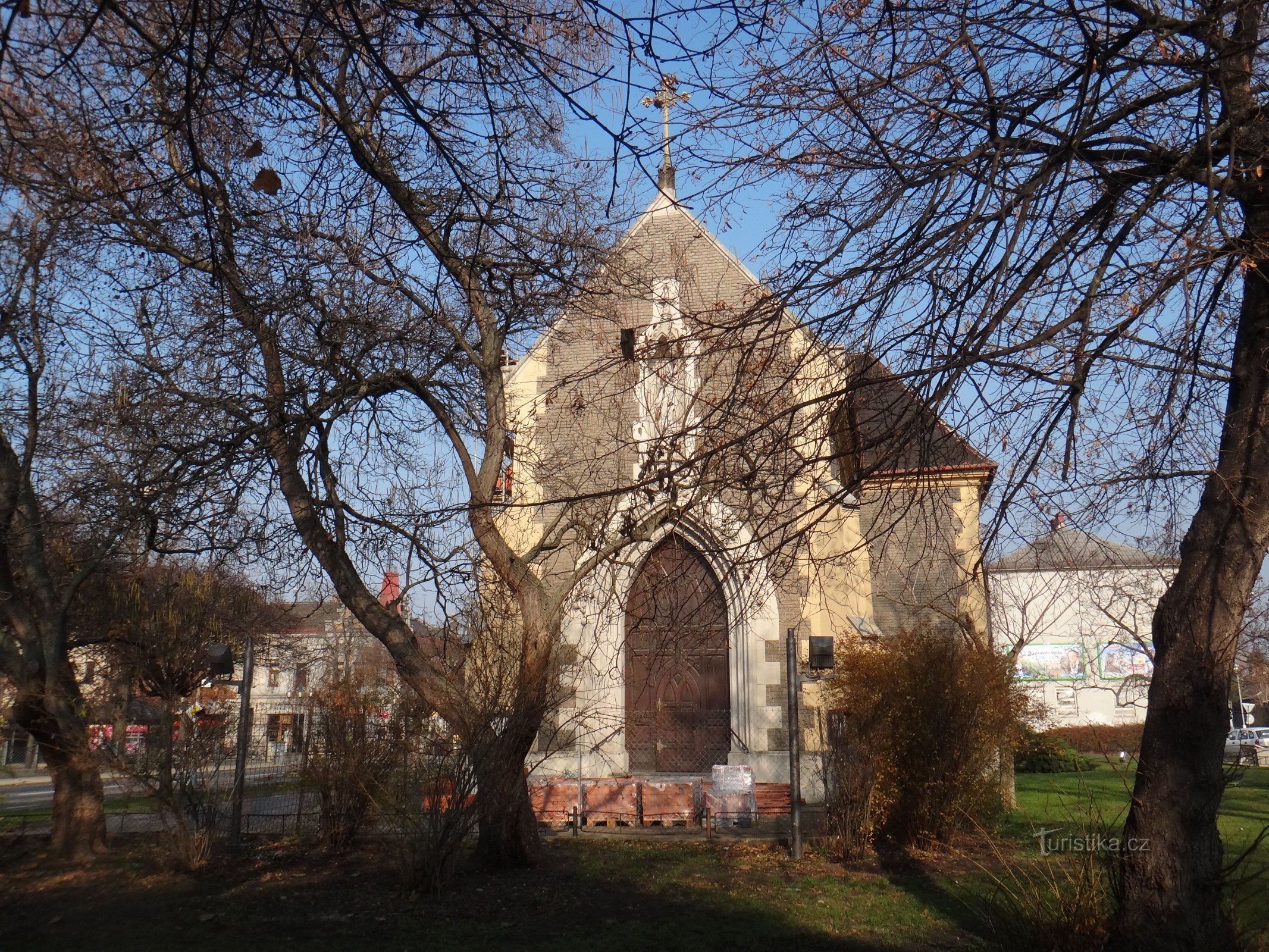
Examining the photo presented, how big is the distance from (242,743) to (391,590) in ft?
8.11

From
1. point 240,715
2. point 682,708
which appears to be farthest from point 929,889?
point 240,715

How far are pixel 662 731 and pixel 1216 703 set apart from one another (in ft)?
36.5

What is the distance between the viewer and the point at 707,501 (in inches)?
240

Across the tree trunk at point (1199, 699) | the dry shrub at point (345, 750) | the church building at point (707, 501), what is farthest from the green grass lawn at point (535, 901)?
the church building at point (707, 501)

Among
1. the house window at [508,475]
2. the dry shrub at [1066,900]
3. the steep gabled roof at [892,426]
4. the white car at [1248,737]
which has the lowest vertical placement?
the white car at [1248,737]

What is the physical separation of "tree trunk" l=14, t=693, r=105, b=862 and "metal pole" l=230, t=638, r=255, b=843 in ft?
4.39

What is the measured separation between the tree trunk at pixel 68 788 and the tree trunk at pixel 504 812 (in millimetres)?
4096

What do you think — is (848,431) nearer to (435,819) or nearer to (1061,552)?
(1061,552)

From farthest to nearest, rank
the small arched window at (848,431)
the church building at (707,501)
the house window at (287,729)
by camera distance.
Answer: the house window at (287,729) < the church building at (707,501) < the small arched window at (848,431)

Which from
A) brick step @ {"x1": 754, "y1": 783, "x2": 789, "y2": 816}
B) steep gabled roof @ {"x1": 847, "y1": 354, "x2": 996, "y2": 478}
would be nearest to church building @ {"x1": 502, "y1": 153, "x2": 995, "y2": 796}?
steep gabled roof @ {"x1": 847, "y1": 354, "x2": 996, "y2": 478}

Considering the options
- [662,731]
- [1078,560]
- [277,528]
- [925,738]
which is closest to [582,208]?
[277,528]

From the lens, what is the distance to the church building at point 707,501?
571cm

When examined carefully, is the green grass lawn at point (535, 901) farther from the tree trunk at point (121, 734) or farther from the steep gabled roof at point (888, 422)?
the steep gabled roof at point (888, 422)

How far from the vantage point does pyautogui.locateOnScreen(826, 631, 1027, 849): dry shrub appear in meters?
10.8
